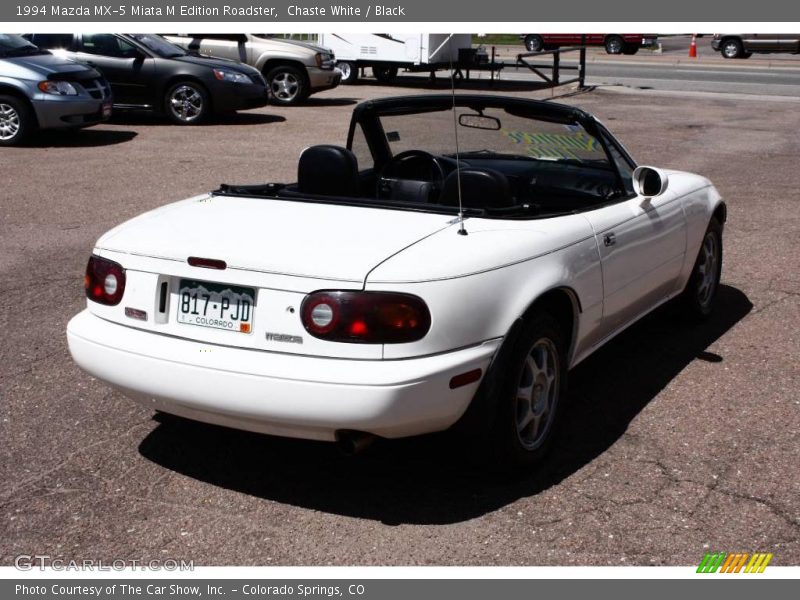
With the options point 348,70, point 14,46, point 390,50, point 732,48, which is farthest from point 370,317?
point 732,48

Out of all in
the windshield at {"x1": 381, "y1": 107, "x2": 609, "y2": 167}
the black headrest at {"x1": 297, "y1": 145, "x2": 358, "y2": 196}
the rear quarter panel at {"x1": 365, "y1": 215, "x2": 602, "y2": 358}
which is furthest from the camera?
the windshield at {"x1": 381, "y1": 107, "x2": 609, "y2": 167}

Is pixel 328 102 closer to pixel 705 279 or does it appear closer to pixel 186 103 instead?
pixel 186 103

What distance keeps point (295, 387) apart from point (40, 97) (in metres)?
11.1

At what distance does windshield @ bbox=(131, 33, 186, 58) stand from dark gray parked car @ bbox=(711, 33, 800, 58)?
86.4 ft

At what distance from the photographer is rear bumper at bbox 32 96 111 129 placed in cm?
1363

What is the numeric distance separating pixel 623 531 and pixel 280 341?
139 centimetres

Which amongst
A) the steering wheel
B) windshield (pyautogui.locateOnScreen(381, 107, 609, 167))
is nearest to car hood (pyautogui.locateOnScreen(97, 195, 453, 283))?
the steering wheel

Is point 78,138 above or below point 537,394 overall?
below

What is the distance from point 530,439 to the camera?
4.33m

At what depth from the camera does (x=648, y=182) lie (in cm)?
519

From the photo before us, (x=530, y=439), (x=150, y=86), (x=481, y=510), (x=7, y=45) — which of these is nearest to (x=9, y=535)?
(x=481, y=510)

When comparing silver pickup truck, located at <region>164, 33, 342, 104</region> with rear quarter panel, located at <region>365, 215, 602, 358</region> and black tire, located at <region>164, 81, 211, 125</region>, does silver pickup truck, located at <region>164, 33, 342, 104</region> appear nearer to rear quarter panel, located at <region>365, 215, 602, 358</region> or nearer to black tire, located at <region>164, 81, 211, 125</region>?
black tire, located at <region>164, 81, 211, 125</region>

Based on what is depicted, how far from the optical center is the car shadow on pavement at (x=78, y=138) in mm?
14070

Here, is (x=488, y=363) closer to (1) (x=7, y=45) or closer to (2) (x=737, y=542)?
(2) (x=737, y=542)
